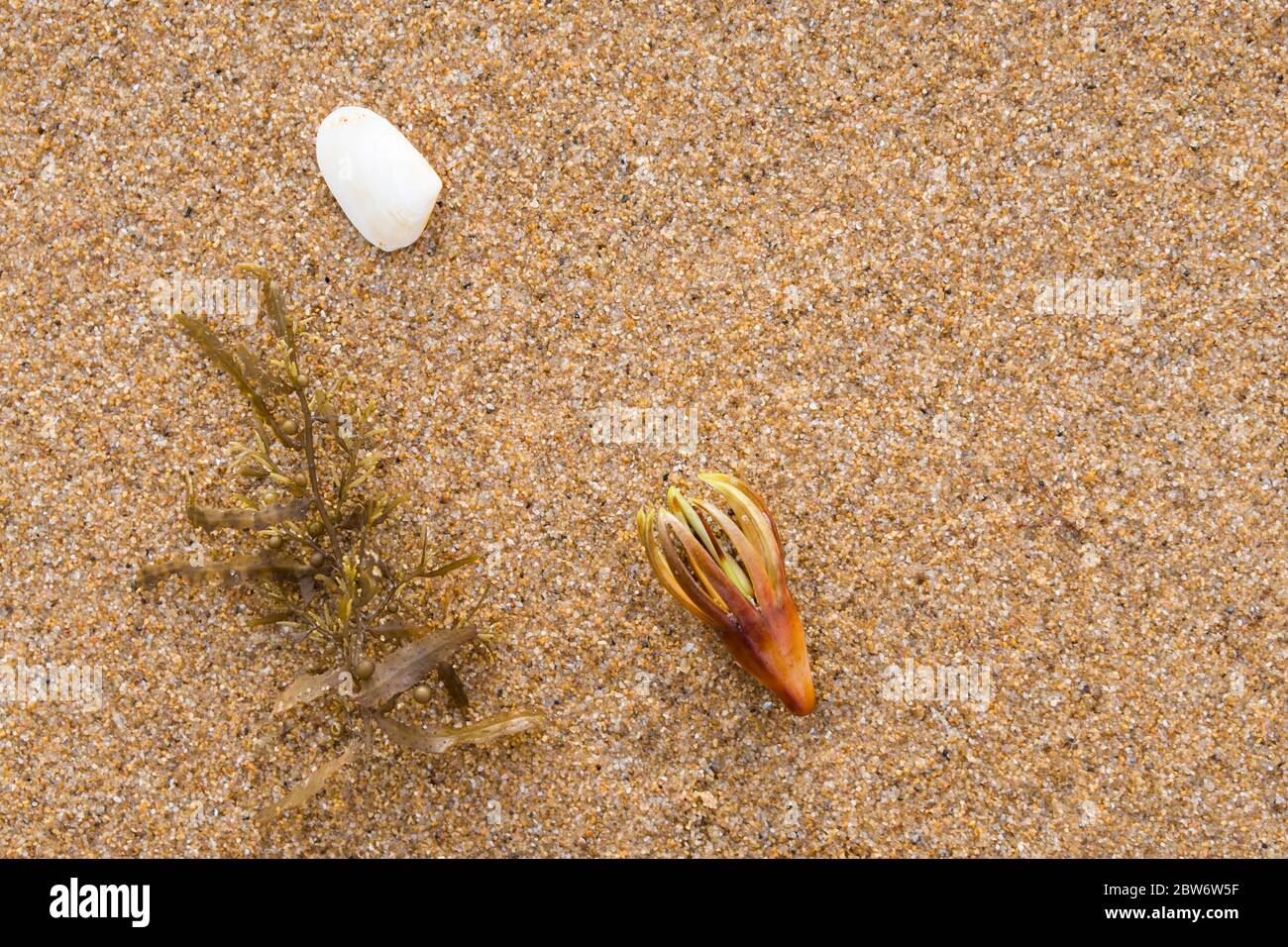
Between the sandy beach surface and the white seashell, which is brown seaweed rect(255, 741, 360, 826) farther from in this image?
the white seashell

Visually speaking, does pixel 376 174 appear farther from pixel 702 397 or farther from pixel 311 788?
pixel 311 788

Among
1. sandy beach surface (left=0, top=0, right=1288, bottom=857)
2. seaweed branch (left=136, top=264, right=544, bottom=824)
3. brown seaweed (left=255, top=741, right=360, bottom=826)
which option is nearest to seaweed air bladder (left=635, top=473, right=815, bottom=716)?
sandy beach surface (left=0, top=0, right=1288, bottom=857)

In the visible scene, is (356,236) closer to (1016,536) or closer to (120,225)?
(120,225)

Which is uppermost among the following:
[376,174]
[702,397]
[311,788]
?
[376,174]

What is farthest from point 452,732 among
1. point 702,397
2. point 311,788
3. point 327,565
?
point 702,397

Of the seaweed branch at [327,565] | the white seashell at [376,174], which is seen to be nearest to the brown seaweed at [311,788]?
the seaweed branch at [327,565]

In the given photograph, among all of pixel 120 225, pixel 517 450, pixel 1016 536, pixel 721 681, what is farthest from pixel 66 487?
pixel 1016 536

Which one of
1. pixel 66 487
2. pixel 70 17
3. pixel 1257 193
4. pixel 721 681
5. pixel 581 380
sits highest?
pixel 70 17
